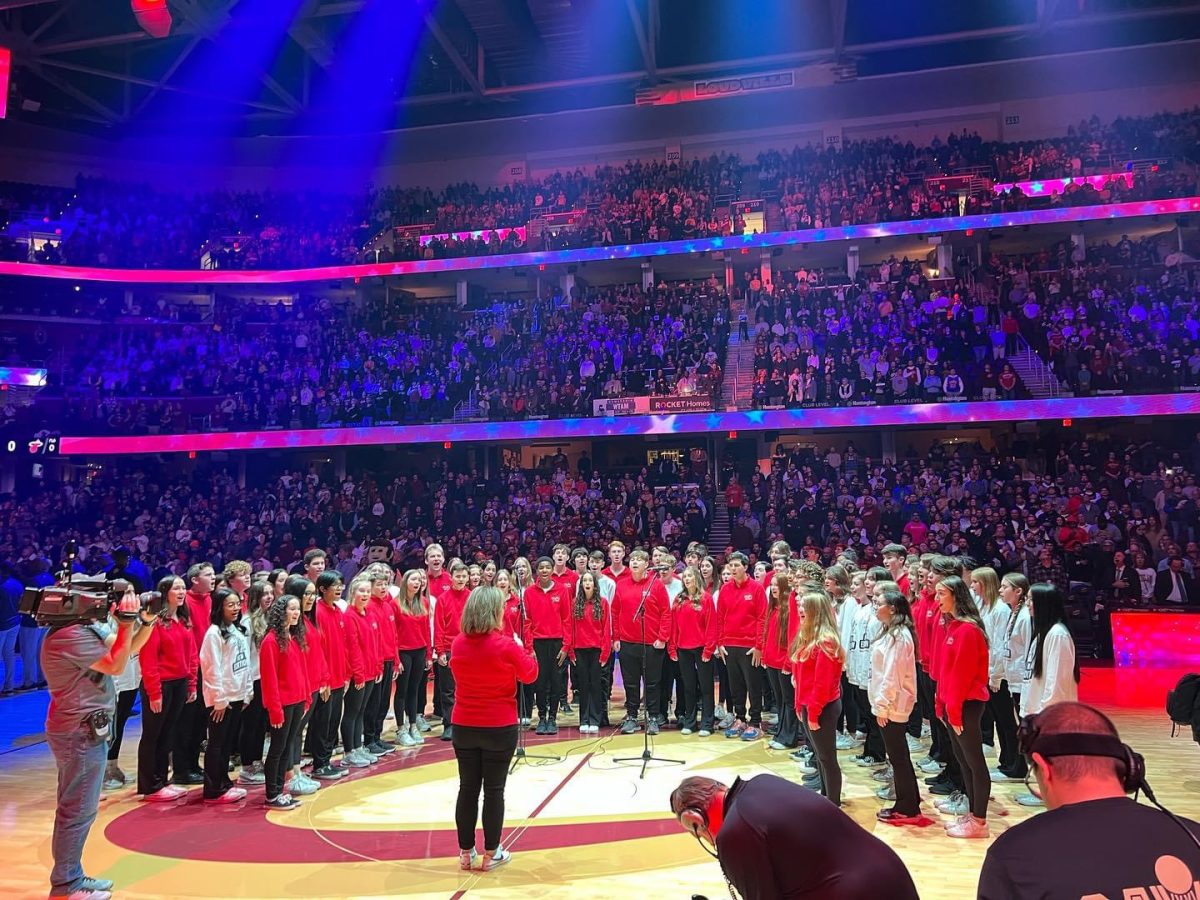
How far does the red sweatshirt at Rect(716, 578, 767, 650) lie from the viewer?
360 inches

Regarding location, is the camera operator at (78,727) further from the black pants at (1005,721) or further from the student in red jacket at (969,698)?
the black pants at (1005,721)

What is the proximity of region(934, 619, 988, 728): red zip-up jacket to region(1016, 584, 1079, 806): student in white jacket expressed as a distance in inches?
28.2

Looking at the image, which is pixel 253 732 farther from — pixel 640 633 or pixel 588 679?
pixel 640 633

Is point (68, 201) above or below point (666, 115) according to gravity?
below

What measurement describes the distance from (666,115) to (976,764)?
23.7 metres

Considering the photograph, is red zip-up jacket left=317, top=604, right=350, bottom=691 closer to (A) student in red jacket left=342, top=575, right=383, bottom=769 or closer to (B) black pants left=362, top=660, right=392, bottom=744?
(A) student in red jacket left=342, top=575, right=383, bottom=769

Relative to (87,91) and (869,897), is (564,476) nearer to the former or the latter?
(869,897)

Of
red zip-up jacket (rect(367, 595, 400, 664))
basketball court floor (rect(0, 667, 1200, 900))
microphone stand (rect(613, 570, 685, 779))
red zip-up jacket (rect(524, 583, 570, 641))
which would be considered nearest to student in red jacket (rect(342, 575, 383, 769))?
red zip-up jacket (rect(367, 595, 400, 664))

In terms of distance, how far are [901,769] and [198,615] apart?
643 cm

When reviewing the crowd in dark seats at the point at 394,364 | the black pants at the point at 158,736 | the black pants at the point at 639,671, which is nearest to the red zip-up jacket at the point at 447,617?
the black pants at the point at 639,671

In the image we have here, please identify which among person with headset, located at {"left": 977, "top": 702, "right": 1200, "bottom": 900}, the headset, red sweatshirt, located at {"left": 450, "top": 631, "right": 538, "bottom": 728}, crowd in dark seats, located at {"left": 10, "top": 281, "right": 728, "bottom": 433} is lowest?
red sweatshirt, located at {"left": 450, "top": 631, "right": 538, "bottom": 728}

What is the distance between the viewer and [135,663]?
8.01 meters

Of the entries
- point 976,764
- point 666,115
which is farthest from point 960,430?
point 976,764

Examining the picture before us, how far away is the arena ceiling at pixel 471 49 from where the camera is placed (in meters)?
21.3
